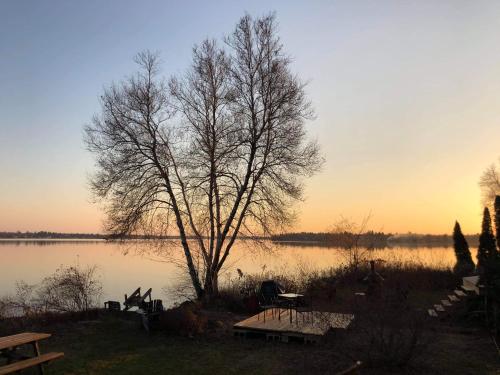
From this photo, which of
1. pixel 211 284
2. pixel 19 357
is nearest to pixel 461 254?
pixel 211 284

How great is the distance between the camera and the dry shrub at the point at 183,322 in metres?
A: 9.87

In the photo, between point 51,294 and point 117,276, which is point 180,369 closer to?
point 51,294

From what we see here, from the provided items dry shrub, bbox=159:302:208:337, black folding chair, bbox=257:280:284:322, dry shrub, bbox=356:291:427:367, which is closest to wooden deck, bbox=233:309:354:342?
dry shrub, bbox=159:302:208:337

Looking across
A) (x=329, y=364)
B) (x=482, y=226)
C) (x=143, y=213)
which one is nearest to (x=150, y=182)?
(x=143, y=213)

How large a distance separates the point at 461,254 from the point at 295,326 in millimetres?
16814

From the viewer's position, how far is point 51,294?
13.0 m

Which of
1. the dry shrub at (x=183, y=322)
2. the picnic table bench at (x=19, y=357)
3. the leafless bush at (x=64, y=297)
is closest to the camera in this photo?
the picnic table bench at (x=19, y=357)

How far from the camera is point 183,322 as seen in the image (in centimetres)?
993

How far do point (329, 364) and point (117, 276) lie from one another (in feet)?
78.1

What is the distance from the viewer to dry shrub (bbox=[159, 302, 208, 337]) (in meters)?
9.87

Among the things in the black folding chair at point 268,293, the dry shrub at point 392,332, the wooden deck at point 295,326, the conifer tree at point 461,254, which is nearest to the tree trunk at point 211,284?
the black folding chair at point 268,293

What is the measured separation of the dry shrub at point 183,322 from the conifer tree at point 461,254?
580 inches

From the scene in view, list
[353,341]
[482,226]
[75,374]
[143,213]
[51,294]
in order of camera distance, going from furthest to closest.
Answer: [482,226]
[143,213]
[51,294]
[353,341]
[75,374]

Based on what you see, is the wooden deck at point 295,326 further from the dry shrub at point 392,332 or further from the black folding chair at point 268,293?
the black folding chair at point 268,293
